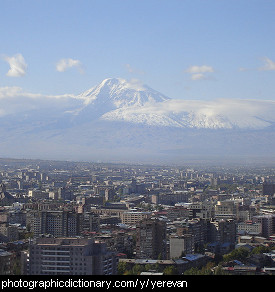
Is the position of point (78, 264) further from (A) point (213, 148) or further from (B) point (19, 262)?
(A) point (213, 148)

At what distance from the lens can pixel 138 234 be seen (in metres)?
22.5

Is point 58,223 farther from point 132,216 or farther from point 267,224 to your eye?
point 267,224

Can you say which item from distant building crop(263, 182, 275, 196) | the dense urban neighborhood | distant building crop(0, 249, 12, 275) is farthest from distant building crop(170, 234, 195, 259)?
distant building crop(263, 182, 275, 196)

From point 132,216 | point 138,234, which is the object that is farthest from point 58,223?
point 132,216

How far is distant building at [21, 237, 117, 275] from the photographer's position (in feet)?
50.7

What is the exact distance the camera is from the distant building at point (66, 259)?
50.7 ft

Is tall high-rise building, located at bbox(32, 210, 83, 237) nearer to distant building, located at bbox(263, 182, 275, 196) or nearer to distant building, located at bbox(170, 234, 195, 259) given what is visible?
distant building, located at bbox(170, 234, 195, 259)

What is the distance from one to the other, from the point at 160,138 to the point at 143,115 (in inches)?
268

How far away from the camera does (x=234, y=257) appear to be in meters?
21.1

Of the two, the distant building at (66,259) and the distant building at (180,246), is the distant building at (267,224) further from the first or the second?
the distant building at (66,259)

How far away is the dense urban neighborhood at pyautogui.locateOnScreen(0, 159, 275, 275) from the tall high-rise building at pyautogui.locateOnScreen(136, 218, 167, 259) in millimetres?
28

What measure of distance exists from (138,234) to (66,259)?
7.01 metres

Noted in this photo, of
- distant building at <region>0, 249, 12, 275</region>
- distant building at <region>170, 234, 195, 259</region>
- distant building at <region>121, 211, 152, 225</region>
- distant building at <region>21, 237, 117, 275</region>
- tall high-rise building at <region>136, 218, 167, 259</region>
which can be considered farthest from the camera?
distant building at <region>121, 211, 152, 225</region>
